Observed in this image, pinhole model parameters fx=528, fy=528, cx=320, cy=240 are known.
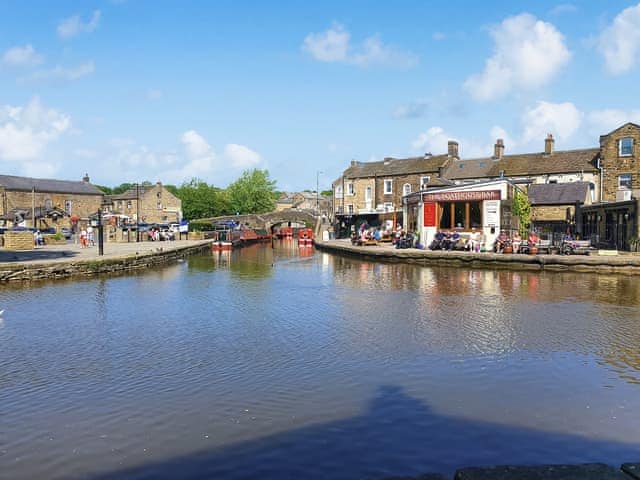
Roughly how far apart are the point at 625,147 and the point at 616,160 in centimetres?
119

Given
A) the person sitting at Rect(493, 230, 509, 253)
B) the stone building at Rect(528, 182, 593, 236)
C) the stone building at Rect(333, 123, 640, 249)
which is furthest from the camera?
the stone building at Rect(528, 182, 593, 236)

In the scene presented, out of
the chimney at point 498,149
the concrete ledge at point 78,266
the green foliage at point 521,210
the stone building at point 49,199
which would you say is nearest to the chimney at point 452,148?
the chimney at point 498,149

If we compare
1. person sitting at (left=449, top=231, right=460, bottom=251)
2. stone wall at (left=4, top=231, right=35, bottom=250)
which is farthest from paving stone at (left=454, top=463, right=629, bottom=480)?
stone wall at (left=4, top=231, right=35, bottom=250)

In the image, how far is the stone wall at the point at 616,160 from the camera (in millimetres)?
42562

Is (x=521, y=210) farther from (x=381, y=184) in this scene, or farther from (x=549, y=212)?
(x=381, y=184)

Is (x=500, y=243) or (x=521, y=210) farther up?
(x=521, y=210)

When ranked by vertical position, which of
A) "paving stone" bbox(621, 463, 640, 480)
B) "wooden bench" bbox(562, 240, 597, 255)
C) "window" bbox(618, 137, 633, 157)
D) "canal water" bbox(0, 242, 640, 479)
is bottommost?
"canal water" bbox(0, 242, 640, 479)

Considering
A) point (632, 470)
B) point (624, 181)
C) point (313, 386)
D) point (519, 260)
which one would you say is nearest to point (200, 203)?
point (624, 181)

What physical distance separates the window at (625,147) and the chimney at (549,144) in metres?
6.79

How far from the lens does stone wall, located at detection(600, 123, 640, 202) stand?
42.6 meters

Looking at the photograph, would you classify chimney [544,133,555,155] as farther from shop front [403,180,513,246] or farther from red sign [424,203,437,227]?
red sign [424,203,437,227]

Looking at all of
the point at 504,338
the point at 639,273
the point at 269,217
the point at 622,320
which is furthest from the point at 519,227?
the point at 269,217

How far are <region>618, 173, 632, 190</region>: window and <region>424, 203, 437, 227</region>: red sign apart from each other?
19.7m

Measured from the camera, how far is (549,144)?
4938 centimetres
